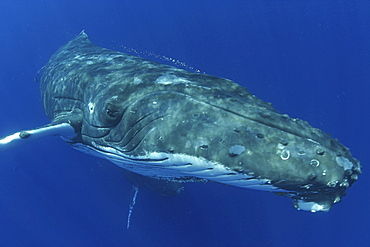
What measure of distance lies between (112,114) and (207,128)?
2.04m

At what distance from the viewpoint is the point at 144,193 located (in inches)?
547

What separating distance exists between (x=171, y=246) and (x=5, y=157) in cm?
1378

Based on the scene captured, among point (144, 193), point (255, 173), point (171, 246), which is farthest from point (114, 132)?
point (171, 246)

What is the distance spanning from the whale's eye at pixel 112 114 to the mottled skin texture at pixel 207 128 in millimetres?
18

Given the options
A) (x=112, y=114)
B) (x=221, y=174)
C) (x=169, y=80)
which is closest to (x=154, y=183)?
(x=112, y=114)

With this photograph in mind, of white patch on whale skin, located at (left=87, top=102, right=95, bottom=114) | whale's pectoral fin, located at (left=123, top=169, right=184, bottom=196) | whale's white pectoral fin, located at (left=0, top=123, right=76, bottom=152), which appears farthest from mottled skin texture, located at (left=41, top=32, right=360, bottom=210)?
whale's pectoral fin, located at (left=123, top=169, right=184, bottom=196)

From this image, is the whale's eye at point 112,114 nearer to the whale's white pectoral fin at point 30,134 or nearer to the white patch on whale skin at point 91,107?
the white patch on whale skin at point 91,107

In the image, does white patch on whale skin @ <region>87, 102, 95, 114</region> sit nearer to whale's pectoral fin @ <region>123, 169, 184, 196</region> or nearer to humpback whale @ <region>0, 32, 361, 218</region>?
humpback whale @ <region>0, 32, 361, 218</region>

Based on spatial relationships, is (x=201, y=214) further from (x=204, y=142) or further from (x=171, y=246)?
(x=204, y=142)

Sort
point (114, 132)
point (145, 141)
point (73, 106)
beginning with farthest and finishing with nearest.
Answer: point (73, 106) < point (114, 132) < point (145, 141)

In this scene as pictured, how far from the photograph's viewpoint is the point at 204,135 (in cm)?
418

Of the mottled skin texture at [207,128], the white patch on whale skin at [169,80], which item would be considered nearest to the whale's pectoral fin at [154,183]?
the mottled skin texture at [207,128]

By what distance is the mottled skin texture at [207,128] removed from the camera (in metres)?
3.79

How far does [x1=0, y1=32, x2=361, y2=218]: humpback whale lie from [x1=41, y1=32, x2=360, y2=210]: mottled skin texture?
0.04ft
